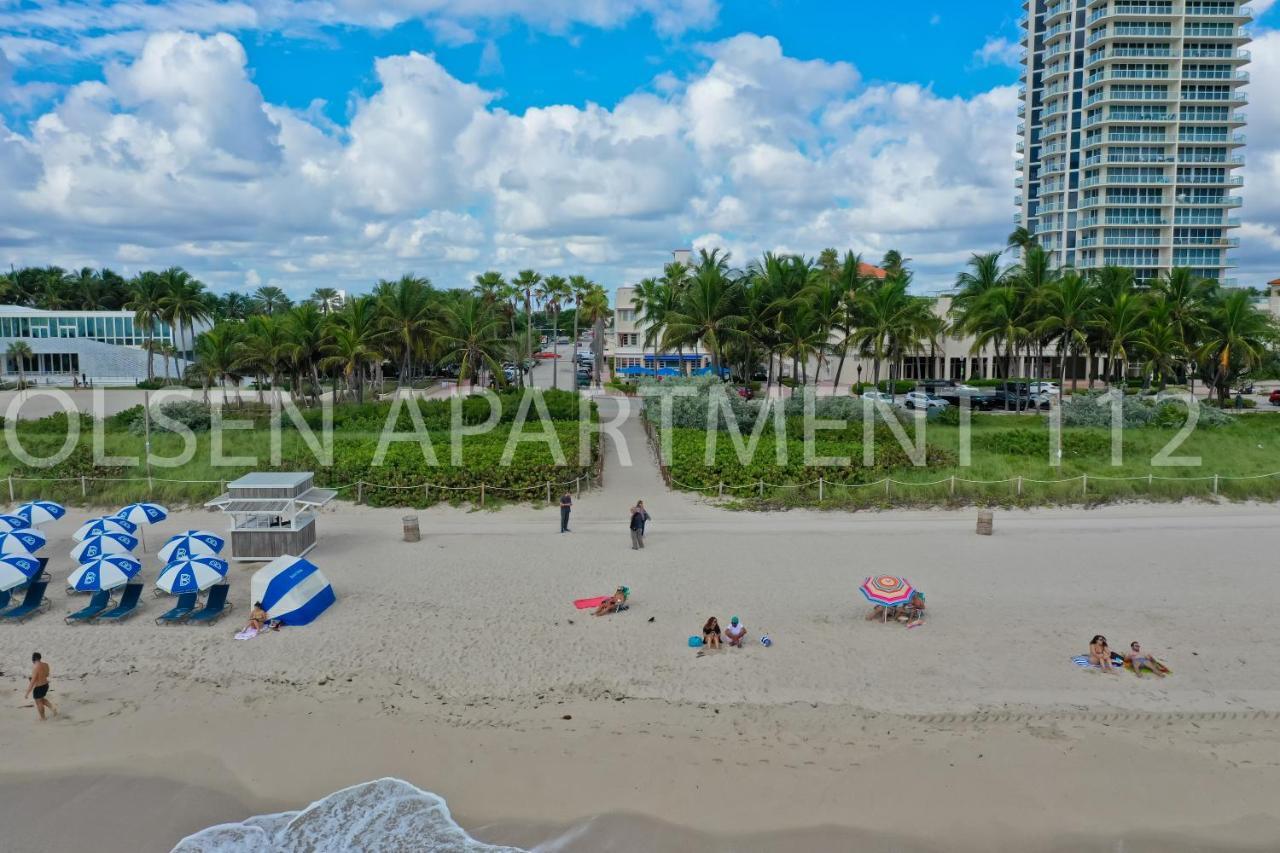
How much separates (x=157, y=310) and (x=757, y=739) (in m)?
53.3

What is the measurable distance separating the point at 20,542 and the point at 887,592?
15.9 m

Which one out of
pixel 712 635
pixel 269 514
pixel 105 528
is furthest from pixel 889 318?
pixel 105 528

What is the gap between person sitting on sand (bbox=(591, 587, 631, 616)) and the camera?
48.1ft

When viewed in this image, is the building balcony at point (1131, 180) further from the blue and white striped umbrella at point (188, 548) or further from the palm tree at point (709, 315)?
the blue and white striped umbrella at point (188, 548)

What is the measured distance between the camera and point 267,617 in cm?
1427

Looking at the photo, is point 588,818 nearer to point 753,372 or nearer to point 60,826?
point 60,826

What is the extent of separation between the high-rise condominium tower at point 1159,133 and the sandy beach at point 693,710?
243ft

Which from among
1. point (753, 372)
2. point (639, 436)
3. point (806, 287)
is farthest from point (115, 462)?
point (753, 372)

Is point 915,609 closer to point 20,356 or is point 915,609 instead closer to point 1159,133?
point 20,356

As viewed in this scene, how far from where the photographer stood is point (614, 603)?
14.8m

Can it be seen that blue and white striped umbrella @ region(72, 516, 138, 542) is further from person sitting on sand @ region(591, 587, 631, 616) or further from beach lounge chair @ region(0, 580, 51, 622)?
person sitting on sand @ region(591, 587, 631, 616)

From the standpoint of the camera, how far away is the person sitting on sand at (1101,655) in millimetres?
12258

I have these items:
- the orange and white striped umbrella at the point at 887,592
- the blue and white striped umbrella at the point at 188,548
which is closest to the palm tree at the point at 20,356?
the blue and white striped umbrella at the point at 188,548

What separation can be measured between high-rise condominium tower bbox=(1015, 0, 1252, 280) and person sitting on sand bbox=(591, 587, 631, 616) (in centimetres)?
7928
